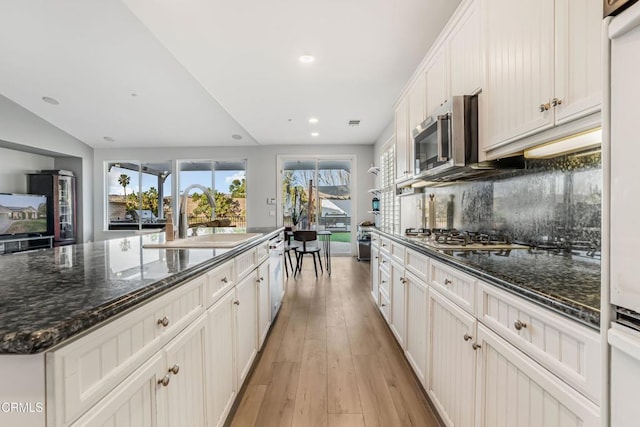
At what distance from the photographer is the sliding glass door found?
7.37 meters

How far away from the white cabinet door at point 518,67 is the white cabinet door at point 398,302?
A: 116cm

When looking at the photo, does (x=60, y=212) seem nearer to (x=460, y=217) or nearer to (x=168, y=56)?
(x=168, y=56)

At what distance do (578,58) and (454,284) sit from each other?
0.96 meters

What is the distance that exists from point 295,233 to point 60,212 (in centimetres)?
532

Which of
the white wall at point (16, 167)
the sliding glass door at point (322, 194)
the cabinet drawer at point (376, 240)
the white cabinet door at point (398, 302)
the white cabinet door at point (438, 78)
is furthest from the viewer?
the sliding glass door at point (322, 194)

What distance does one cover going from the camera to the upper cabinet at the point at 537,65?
3.31 feet

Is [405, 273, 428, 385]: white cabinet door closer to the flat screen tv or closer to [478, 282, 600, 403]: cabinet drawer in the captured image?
[478, 282, 600, 403]: cabinet drawer

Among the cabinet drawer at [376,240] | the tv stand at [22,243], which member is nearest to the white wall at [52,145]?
the tv stand at [22,243]

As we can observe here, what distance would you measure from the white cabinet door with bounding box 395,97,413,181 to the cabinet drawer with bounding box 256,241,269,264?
1466 mm

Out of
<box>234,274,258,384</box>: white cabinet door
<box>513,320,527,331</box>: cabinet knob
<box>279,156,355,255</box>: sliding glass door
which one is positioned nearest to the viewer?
<box>513,320,527,331</box>: cabinet knob

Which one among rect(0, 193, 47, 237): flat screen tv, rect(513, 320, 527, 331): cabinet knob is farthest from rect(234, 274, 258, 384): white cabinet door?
rect(0, 193, 47, 237): flat screen tv

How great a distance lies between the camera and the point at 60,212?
6.50m

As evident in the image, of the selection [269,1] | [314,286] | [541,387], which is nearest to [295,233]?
[314,286]

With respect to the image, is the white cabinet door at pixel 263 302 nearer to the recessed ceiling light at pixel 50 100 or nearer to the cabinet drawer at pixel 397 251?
the cabinet drawer at pixel 397 251
